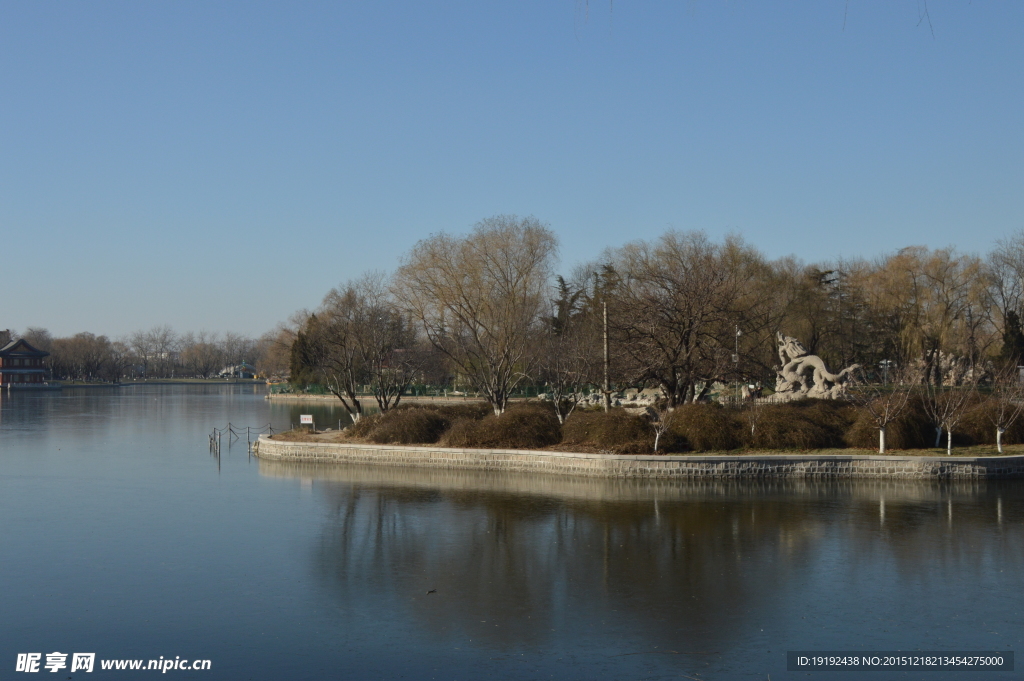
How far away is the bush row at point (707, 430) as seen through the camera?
2800 centimetres

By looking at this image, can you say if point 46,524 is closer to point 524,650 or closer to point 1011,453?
point 524,650

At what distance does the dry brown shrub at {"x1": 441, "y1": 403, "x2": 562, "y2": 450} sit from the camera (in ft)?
98.1

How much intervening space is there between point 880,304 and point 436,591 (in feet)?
172

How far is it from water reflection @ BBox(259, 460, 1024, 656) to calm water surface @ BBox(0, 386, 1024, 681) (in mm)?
68

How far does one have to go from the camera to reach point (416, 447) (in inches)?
1197

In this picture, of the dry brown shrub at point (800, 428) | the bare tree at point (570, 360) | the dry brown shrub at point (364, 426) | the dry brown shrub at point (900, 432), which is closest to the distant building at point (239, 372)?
the bare tree at point (570, 360)

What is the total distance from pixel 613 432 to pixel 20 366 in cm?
10947

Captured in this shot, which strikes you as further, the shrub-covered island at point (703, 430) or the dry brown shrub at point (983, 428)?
the dry brown shrub at point (983, 428)

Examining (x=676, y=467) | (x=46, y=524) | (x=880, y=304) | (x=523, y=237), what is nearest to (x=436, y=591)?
(x=46, y=524)

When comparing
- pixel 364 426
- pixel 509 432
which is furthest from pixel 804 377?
pixel 364 426

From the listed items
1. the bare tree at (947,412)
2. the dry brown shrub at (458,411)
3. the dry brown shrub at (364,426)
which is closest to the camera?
the bare tree at (947,412)

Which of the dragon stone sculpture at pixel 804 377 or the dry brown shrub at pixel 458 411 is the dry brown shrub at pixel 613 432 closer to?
the dry brown shrub at pixel 458 411

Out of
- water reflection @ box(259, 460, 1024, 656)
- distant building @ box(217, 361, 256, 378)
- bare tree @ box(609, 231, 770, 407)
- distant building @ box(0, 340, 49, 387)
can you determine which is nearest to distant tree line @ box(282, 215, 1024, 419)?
bare tree @ box(609, 231, 770, 407)

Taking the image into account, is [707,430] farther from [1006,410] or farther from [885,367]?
[885,367]
